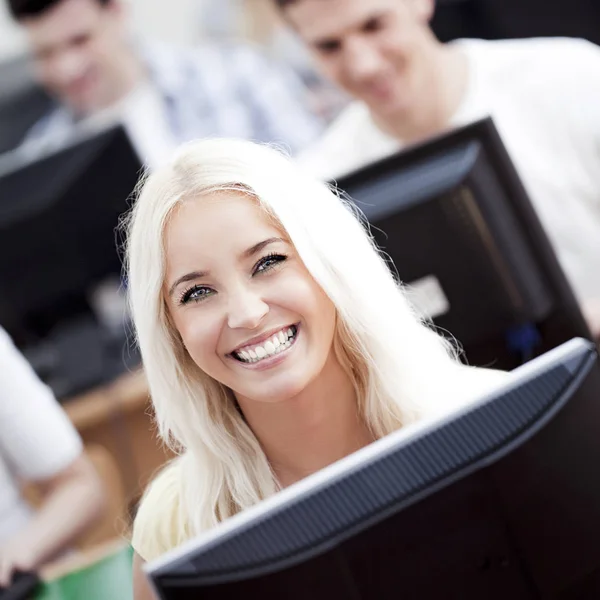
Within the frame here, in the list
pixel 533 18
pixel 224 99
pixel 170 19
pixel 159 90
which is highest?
pixel 170 19

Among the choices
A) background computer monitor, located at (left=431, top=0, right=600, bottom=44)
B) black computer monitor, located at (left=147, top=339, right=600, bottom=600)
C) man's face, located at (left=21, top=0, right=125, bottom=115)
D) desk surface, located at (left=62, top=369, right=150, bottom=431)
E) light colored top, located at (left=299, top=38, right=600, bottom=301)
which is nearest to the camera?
black computer monitor, located at (left=147, top=339, right=600, bottom=600)

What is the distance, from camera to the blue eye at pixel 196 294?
0.79 m

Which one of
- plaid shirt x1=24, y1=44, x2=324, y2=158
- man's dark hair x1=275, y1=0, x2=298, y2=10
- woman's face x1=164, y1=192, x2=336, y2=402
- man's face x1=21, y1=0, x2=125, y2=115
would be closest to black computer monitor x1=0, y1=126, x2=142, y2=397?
man's dark hair x1=275, y1=0, x2=298, y2=10

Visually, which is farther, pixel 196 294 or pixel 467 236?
pixel 467 236

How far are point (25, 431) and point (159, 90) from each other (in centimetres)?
172

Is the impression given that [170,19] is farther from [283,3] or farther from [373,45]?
[373,45]

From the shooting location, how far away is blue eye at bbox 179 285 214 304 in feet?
2.59

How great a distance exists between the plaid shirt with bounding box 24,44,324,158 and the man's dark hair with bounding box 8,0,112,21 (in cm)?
48

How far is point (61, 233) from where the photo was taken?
188cm

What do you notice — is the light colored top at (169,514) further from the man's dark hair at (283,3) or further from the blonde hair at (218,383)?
the man's dark hair at (283,3)

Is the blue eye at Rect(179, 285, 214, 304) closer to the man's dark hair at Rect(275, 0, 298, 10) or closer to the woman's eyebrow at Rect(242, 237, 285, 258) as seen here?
the woman's eyebrow at Rect(242, 237, 285, 258)

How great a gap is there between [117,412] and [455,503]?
1.57 metres

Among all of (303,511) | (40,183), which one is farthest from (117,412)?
(303,511)

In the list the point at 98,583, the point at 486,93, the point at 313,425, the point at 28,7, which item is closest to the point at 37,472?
the point at 98,583
